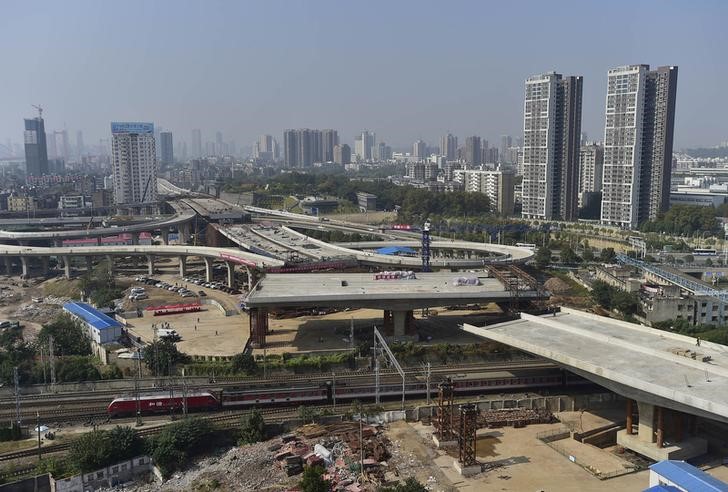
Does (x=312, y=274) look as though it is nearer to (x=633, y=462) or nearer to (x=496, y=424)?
(x=496, y=424)

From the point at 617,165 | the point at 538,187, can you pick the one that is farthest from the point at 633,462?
the point at 538,187

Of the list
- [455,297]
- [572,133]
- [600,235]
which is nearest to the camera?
[455,297]

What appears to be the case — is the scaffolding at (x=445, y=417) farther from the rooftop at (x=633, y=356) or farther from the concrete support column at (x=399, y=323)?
the concrete support column at (x=399, y=323)

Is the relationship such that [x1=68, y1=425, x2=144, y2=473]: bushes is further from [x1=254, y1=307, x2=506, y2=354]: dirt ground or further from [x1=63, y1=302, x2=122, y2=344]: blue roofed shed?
[x1=63, y1=302, x2=122, y2=344]: blue roofed shed

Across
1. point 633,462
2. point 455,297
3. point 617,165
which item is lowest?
point 633,462

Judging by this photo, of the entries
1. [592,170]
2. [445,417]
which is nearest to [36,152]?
[592,170]

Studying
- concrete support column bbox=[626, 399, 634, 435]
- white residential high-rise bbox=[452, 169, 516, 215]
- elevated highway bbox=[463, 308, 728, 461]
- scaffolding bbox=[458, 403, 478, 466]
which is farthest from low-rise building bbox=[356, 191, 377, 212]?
scaffolding bbox=[458, 403, 478, 466]

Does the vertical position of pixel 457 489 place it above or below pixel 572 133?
below

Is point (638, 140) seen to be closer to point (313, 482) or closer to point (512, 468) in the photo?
point (512, 468)
